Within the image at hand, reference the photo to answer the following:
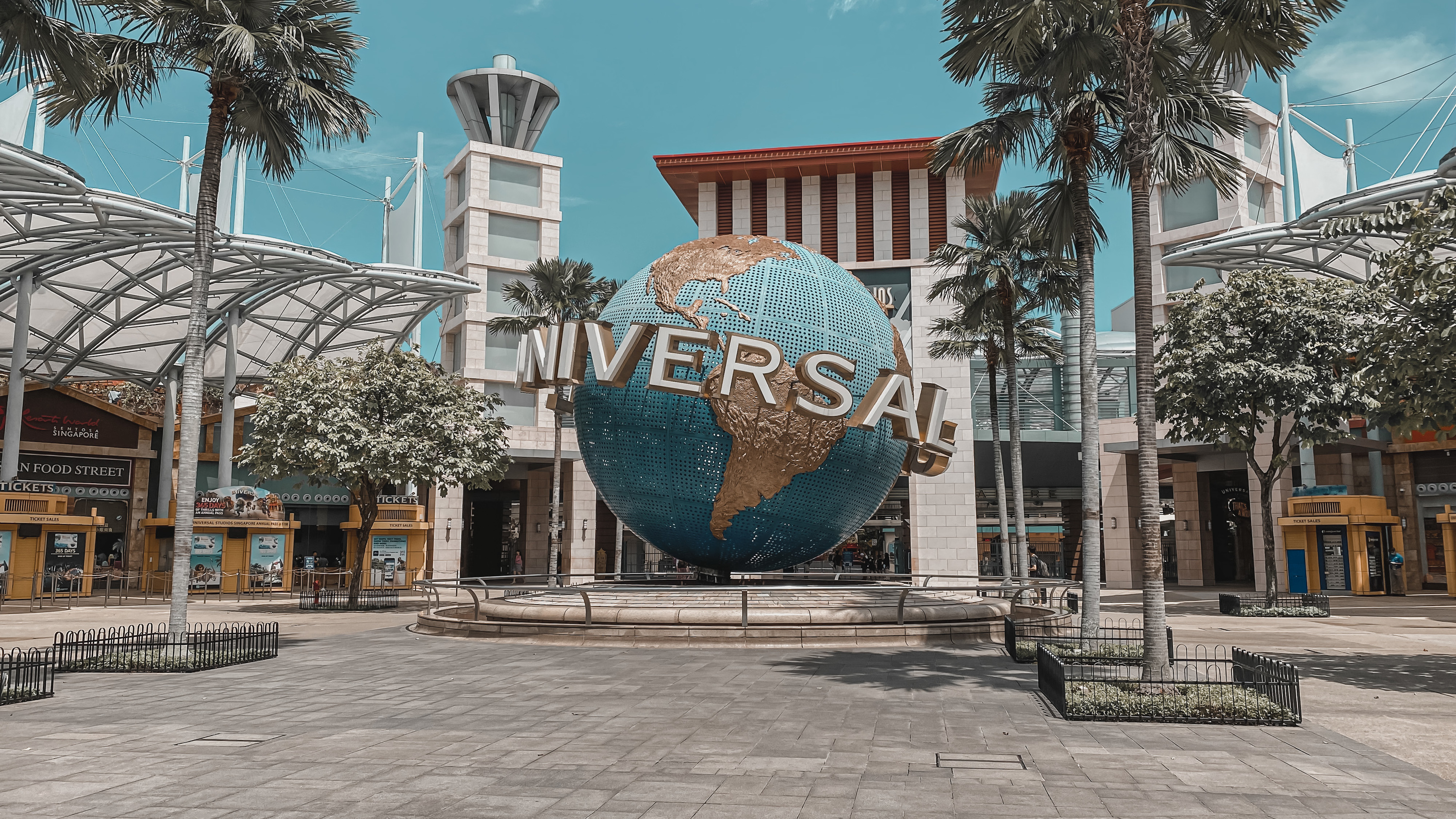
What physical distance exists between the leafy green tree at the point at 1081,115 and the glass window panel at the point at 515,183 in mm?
37261

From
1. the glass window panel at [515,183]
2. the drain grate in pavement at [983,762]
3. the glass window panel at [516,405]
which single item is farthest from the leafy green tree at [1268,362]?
the glass window panel at [515,183]

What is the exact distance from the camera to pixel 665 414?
18703 mm

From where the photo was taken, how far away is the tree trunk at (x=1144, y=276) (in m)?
11.9

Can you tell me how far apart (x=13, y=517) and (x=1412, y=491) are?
169 ft

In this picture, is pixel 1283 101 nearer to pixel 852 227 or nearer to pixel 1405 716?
pixel 852 227

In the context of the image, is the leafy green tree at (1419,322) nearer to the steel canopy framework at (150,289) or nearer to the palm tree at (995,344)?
the palm tree at (995,344)

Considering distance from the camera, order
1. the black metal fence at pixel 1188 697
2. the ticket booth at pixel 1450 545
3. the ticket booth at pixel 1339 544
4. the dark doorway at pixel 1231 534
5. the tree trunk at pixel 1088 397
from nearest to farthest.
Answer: the black metal fence at pixel 1188 697 → the tree trunk at pixel 1088 397 → the ticket booth at pixel 1450 545 → the ticket booth at pixel 1339 544 → the dark doorway at pixel 1231 534

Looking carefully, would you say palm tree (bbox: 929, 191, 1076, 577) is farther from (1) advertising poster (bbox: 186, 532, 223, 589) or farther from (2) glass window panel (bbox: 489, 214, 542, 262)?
(1) advertising poster (bbox: 186, 532, 223, 589)

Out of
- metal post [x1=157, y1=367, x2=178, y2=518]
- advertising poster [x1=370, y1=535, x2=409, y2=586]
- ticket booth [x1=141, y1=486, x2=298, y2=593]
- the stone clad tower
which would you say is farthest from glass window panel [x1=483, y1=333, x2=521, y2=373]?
metal post [x1=157, y1=367, x2=178, y2=518]

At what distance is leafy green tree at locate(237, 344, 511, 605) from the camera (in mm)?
28062

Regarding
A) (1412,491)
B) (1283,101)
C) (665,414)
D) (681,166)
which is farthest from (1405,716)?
(1283,101)

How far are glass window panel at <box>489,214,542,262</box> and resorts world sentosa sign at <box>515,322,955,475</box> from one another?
106ft

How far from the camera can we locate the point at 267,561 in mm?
38875

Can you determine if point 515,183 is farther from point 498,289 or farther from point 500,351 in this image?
point 500,351
